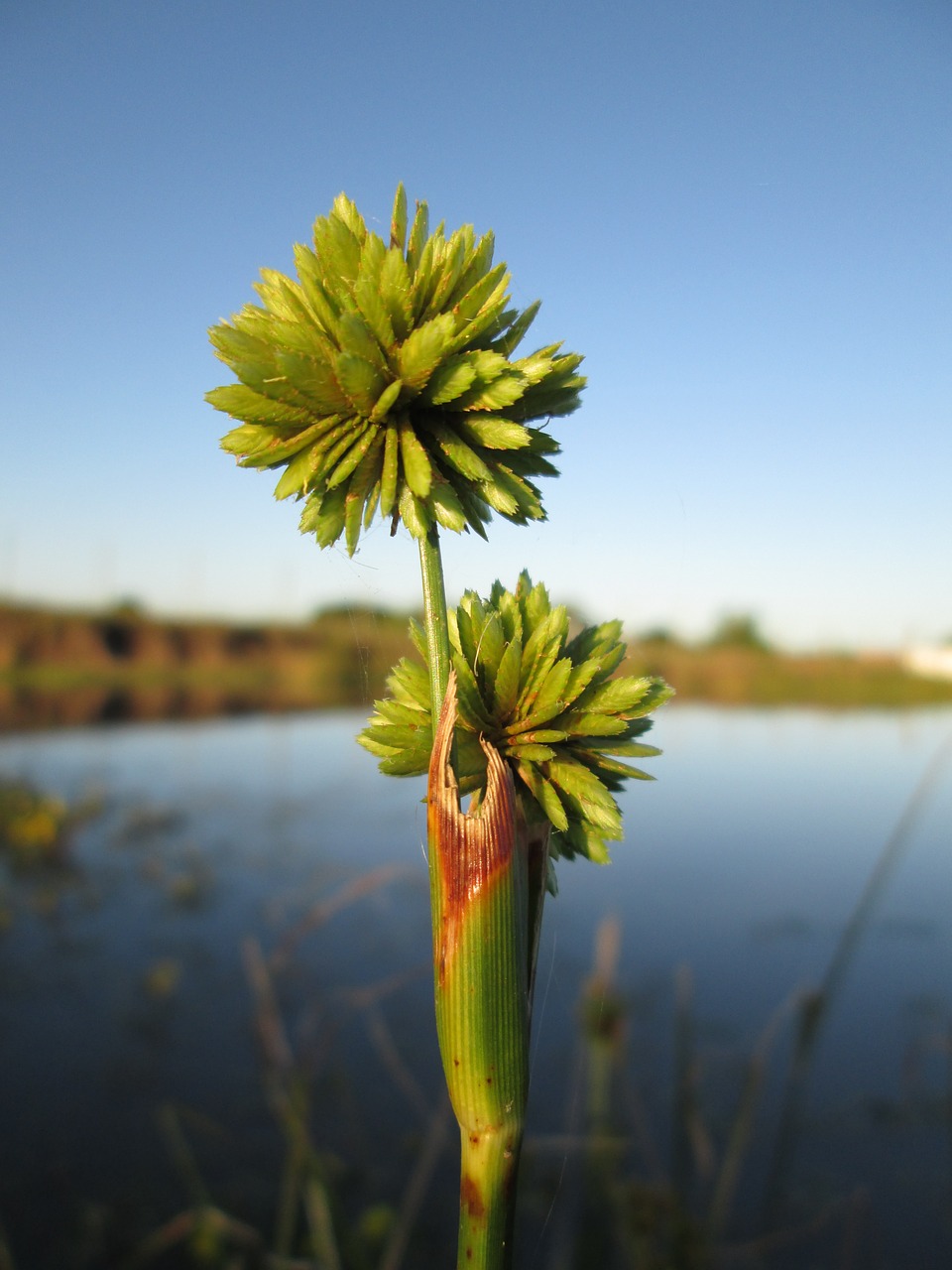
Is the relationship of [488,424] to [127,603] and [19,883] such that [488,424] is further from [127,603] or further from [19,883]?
[127,603]

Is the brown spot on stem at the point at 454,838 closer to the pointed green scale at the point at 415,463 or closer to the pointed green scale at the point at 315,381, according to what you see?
the pointed green scale at the point at 415,463

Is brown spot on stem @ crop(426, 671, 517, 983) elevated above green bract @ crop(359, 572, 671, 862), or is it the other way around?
green bract @ crop(359, 572, 671, 862)

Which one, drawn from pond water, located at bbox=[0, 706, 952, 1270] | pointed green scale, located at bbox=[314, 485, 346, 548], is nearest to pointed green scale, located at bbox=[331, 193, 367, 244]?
pointed green scale, located at bbox=[314, 485, 346, 548]

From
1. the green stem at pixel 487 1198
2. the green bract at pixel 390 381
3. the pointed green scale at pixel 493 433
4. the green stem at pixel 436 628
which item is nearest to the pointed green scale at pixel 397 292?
the green bract at pixel 390 381

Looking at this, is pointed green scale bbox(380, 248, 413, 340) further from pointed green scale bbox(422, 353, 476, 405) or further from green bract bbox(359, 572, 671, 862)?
green bract bbox(359, 572, 671, 862)

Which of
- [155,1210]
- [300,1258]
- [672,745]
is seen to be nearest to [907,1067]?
[300,1258]

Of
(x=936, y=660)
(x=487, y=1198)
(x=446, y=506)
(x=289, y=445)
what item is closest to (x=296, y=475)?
(x=289, y=445)
